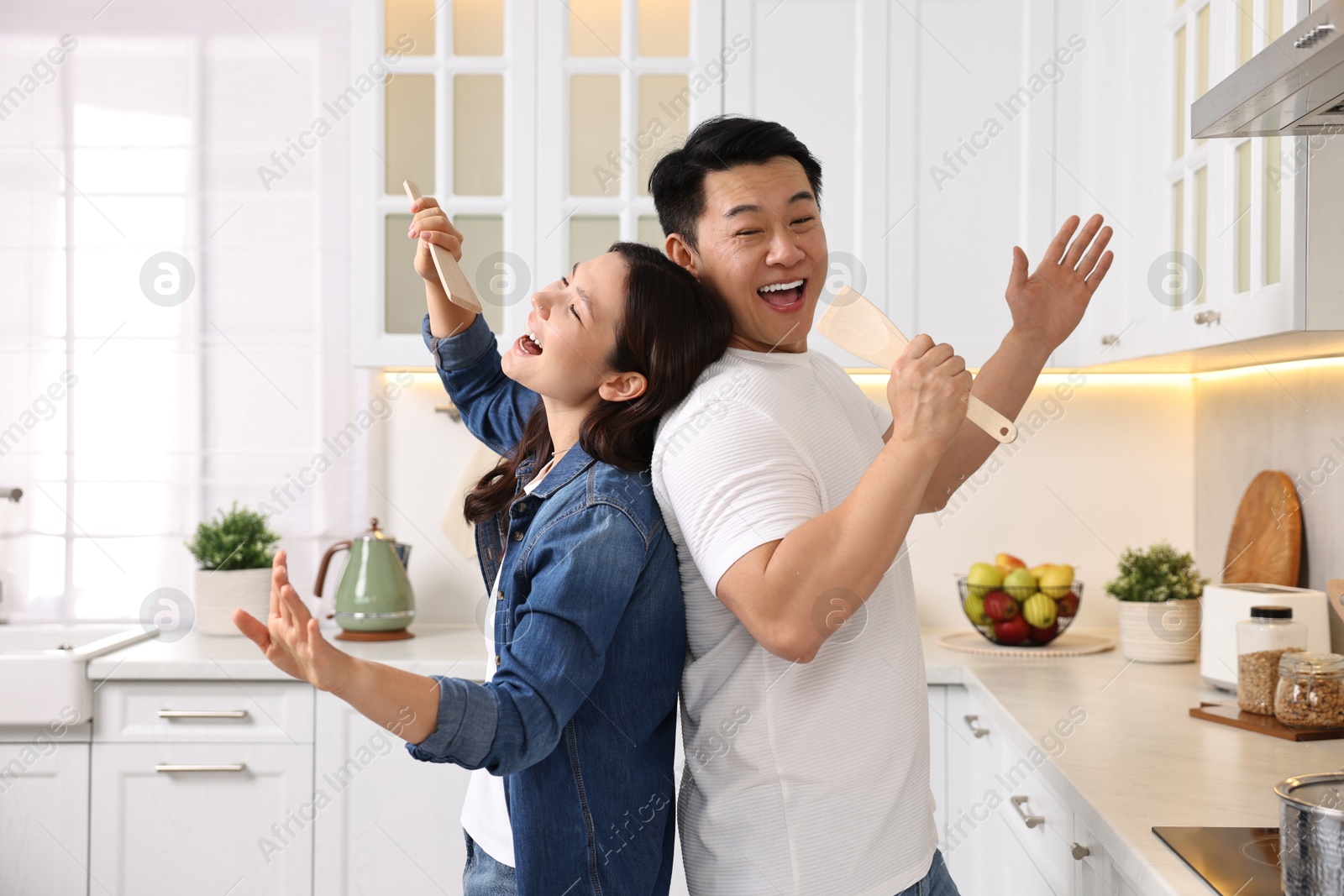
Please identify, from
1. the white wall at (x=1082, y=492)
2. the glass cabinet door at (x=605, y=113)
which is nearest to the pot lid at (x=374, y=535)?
the glass cabinet door at (x=605, y=113)

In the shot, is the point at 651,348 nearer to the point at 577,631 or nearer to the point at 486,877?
the point at 577,631

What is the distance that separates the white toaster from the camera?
1.66m

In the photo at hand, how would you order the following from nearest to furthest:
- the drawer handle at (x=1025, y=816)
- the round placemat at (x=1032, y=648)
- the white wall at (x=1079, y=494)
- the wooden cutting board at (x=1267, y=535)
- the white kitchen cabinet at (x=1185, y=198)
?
the white kitchen cabinet at (x=1185, y=198) < the drawer handle at (x=1025, y=816) < the wooden cutting board at (x=1267, y=535) < the round placemat at (x=1032, y=648) < the white wall at (x=1079, y=494)

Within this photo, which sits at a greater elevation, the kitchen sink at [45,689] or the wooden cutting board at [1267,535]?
the wooden cutting board at [1267,535]

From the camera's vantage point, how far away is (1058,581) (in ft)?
7.14

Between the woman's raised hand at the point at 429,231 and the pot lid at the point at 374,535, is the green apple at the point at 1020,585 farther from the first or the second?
the woman's raised hand at the point at 429,231

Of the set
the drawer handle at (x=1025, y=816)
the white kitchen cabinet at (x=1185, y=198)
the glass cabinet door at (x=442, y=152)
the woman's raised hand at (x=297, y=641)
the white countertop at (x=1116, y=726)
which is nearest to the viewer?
the woman's raised hand at (x=297, y=641)

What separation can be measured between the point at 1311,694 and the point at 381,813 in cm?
153

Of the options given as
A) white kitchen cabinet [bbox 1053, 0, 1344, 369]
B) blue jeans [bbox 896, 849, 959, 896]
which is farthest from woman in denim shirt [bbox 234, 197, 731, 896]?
white kitchen cabinet [bbox 1053, 0, 1344, 369]

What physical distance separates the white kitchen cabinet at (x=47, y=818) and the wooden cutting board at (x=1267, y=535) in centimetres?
213

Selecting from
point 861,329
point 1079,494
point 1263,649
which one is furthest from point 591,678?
point 1079,494

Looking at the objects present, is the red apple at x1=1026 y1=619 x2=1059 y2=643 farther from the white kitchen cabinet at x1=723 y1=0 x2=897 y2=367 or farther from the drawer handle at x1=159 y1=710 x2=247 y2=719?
the drawer handle at x1=159 y1=710 x2=247 y2=719

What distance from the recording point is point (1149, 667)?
6.61 feet

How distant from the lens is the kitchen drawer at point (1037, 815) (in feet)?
4.40
